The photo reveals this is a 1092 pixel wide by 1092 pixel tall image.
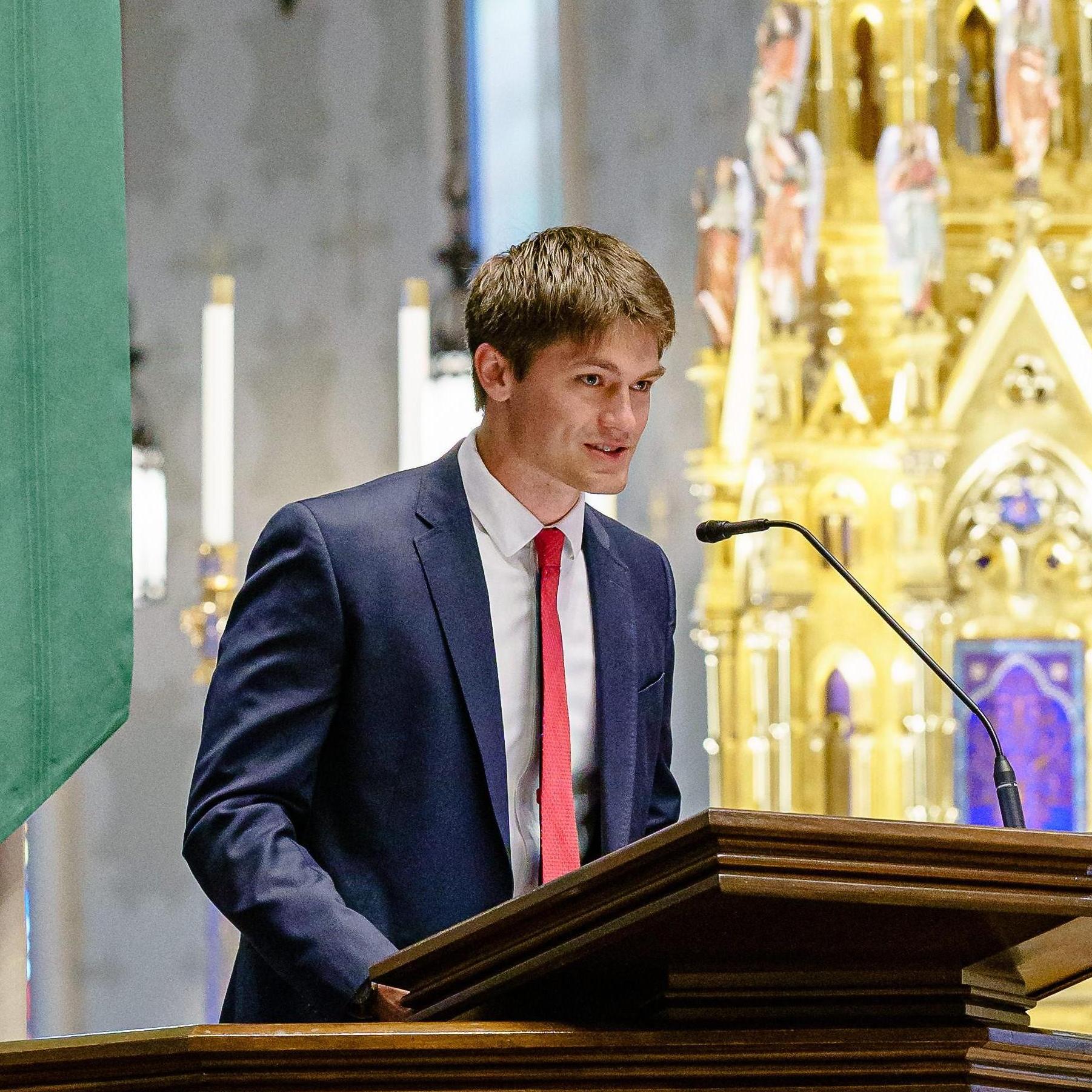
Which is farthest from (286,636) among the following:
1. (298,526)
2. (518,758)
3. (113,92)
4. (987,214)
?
(987,214)

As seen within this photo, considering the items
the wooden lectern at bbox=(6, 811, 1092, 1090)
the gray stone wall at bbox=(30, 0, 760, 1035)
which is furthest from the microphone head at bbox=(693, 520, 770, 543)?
the gray stone wall at bbox=(30, 0, 760, 1035)

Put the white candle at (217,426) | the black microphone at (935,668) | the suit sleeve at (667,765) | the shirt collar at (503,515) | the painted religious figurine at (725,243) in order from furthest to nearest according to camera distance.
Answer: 1. the painted religious figurine at (725,243)
2. the white candle at (217,426)
3. the suit sleeve at (667,765)
4. the shirt collar at (503,515)
5. the black microphone at (935,668)

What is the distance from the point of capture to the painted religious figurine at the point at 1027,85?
18.4ft

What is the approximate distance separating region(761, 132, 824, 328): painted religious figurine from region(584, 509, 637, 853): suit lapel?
339cm

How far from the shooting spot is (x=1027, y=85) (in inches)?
221

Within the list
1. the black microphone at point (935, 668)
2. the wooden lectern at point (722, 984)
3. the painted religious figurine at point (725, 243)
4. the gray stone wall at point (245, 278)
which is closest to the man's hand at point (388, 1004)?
the wooden lectern at point (722, 984)

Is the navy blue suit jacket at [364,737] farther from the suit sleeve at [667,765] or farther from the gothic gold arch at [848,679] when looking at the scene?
the gothic gold arch at [848,679]

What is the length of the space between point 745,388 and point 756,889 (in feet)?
15.0

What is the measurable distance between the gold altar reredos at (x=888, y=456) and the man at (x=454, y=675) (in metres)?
3.44

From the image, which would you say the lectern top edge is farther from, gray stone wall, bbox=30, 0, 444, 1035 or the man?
gray stone wall, bbox=30, 0, 444, 1035

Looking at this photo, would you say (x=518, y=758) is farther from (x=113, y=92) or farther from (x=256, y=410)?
(x=256, y=410)

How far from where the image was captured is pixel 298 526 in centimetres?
199

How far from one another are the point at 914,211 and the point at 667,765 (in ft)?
11.5

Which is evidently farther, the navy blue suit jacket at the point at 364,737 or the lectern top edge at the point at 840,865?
the navy blue suit jacket at the point at 364,737
